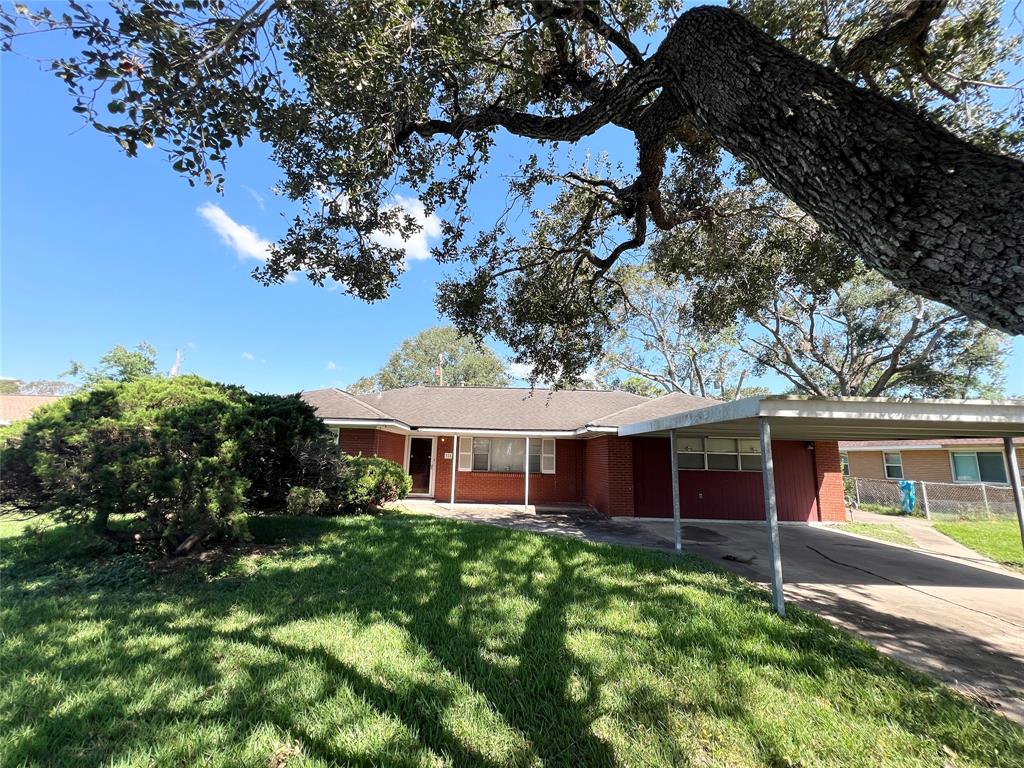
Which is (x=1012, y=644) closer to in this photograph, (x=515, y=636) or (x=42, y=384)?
(x=515, y=636)

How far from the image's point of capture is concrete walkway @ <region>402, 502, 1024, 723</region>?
160 inches

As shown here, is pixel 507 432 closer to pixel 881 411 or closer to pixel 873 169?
pixel 881 411

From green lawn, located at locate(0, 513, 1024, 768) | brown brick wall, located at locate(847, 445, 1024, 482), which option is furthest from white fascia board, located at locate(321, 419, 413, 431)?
brown brick wall, located at locate(847, 445, 1024, 482)

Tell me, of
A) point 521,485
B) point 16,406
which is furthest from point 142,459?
point 16,406

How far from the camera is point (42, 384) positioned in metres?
50.3

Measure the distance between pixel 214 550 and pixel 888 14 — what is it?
37.4 feet

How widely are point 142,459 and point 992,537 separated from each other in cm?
1812

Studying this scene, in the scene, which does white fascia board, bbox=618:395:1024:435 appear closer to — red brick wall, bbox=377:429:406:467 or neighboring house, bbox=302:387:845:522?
neighboring house, bbox=302:387:845:522

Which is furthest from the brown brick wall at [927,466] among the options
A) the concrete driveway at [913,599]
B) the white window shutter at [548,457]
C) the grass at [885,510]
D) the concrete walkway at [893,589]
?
the white window shutter at [548,457]

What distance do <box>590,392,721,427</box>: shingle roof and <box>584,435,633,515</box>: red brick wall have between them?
0.60m

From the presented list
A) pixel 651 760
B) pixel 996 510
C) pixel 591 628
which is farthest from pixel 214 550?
pixel 996 510

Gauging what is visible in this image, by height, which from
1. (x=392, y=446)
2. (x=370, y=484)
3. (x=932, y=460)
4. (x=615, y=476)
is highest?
(x=392, y=446)

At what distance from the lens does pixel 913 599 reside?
19.6 feet

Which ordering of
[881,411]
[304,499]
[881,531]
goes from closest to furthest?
[881,411] < [304,499] < [881,531]
